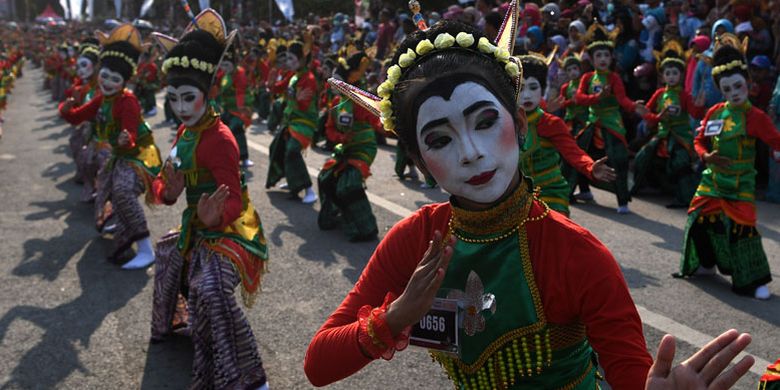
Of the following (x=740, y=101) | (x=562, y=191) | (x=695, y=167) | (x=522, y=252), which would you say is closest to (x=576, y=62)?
(x=695, y=167)

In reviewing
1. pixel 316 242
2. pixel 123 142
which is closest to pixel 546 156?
pixel 316 242

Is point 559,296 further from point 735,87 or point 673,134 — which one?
point 673,134

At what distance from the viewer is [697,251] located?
6.41 meters

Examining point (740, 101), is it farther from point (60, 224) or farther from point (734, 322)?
point (60, 224)

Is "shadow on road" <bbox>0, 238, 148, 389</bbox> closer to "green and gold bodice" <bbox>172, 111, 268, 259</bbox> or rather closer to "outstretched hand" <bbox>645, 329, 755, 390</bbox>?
"green and gold bodice" <bbox>172, 111, 268, 259</bbox>

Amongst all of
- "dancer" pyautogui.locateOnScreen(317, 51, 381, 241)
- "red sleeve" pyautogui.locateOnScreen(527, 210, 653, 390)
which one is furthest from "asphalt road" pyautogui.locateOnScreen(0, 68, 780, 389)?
"red sleeve" pyautogui.locateOnScreen(527, 210, 653, 390)

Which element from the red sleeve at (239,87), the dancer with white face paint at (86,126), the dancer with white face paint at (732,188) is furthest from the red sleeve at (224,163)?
the red sleeve at (239,87)

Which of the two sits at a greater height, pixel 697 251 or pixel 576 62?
pixel 576 62

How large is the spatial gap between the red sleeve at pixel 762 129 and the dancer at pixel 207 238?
12.8ft

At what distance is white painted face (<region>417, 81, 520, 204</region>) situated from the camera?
2234 mm

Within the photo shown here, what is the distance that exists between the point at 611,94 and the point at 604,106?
0.55 feet

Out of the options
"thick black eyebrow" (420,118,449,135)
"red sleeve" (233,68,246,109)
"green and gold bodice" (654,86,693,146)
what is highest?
"thick black eyebrow" (420,118,449,135)

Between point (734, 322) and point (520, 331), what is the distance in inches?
155

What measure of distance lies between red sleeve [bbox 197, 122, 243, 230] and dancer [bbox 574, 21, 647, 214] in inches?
230
